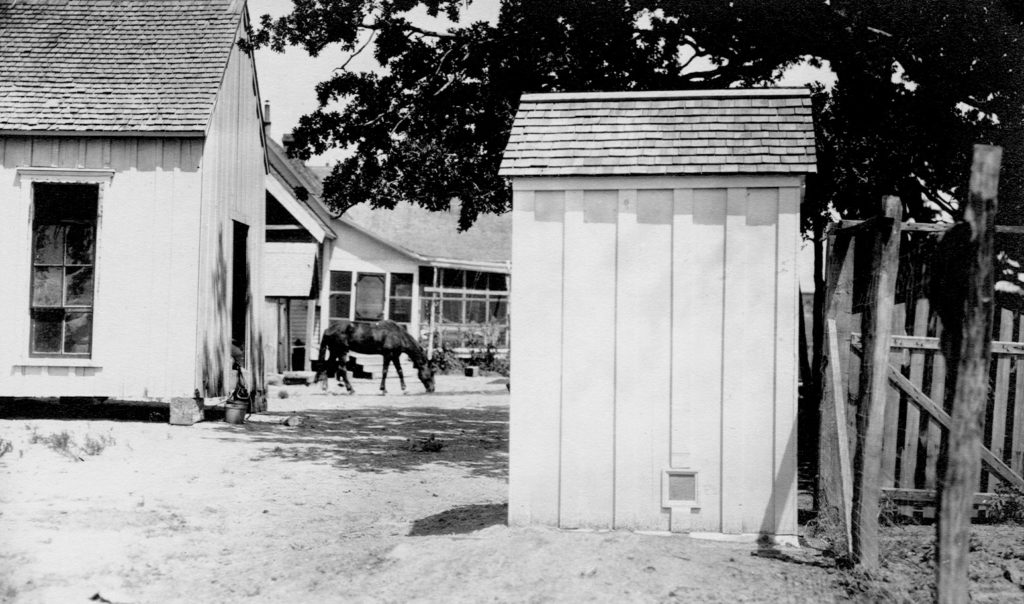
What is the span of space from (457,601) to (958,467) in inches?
101

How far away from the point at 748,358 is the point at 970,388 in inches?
84.5

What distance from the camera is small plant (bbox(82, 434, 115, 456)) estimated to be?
1054 cm

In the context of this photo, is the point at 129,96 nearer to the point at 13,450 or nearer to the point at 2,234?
the point at 2,234

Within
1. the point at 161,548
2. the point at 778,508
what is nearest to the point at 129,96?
the point at 161,548

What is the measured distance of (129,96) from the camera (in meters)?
14.0

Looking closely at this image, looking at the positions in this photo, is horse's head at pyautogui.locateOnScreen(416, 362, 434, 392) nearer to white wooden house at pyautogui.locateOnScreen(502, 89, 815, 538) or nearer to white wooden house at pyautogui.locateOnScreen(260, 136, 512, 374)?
white wooden house at pyautogui.locateOnScreen(260, 136, 512, 374)

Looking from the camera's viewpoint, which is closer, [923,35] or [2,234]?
[923,35]

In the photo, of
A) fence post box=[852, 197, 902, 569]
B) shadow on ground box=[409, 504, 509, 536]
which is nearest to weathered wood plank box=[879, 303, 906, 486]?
fence post box=[852, 197, 902, 569]

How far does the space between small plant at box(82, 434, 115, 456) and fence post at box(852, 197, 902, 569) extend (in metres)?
8.29

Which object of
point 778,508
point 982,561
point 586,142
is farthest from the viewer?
point 586,142

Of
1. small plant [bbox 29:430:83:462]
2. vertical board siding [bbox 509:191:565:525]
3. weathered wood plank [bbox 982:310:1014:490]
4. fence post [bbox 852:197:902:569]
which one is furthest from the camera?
small plant [bbox 29:430:83:462]

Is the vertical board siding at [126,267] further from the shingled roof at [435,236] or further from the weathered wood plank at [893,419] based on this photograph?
the shingled roof at [435,236]

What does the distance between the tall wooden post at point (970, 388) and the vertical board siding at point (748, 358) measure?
1.96 meters

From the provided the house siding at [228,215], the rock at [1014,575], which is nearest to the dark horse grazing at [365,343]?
the house siding at [228,215]
